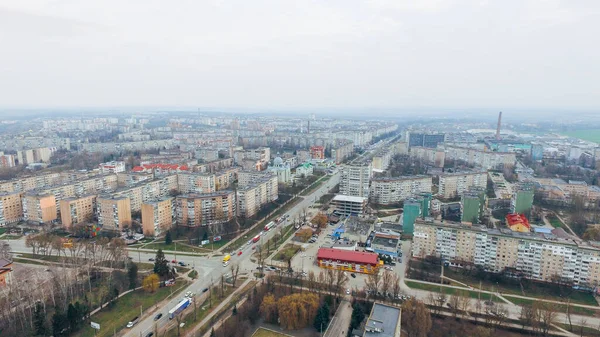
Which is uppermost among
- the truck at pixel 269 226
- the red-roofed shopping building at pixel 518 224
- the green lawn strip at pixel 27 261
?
the red-roofed shopping building at pixel 518 224

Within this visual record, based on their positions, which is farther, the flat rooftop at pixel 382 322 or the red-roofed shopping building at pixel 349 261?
the red-roofed shopping building at pixel 349 261

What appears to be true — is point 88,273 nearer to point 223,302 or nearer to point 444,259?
point 223,302

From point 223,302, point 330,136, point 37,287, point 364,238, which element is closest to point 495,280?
point 364,238

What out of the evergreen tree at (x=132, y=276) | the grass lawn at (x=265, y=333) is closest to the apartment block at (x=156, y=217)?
the evergreen tree at (x=132, y=276)

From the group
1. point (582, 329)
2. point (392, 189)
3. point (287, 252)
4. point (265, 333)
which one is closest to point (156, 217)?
point (287, 252)

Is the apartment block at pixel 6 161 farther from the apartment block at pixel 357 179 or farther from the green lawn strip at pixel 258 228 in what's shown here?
the apartment block at pixel 357 179

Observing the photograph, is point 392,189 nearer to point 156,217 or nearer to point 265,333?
point 156,217

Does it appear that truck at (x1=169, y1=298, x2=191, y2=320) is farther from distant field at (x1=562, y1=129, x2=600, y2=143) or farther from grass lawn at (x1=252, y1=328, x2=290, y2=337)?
distant field at (x1=562, y1=129, x2=600, y2=143)
